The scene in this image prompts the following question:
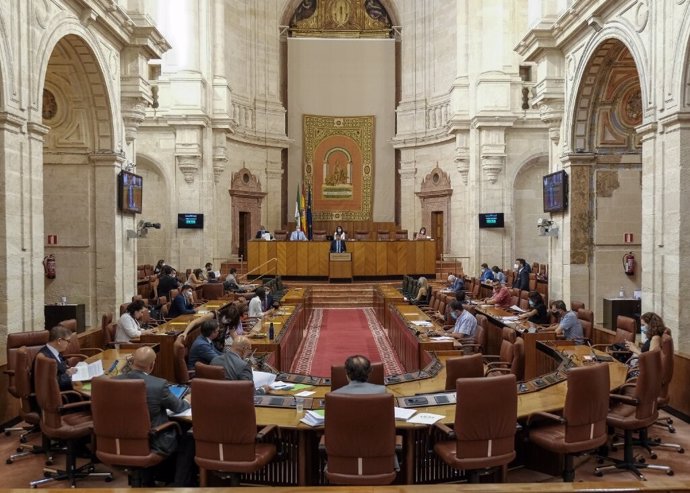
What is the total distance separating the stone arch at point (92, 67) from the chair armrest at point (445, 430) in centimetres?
660

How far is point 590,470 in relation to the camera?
550cm

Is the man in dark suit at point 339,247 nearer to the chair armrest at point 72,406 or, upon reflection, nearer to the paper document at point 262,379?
the paper document at point 262,379

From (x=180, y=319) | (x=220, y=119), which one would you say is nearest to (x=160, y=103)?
(x=220, y=119)

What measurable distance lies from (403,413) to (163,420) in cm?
169

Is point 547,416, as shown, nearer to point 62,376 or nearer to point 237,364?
point 237,364

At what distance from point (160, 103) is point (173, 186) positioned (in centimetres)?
254

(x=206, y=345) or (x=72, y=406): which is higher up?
(x=206, y=345)

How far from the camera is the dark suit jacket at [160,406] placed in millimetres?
4547

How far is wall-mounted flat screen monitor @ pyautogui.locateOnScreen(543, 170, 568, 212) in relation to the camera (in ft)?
37.5

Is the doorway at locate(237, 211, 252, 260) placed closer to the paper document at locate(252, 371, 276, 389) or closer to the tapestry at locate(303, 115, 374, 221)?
the tapestry at locate(303, 115, 374, 221)

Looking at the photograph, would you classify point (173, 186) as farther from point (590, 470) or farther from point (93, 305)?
point (590, 470)

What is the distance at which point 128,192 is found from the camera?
11703 mm

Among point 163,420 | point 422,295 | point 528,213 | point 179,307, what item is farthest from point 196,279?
point 163,420

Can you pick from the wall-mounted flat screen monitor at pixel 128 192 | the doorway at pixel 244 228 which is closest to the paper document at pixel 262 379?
the wall-mounted flat screen monitor at pixel 128 192
